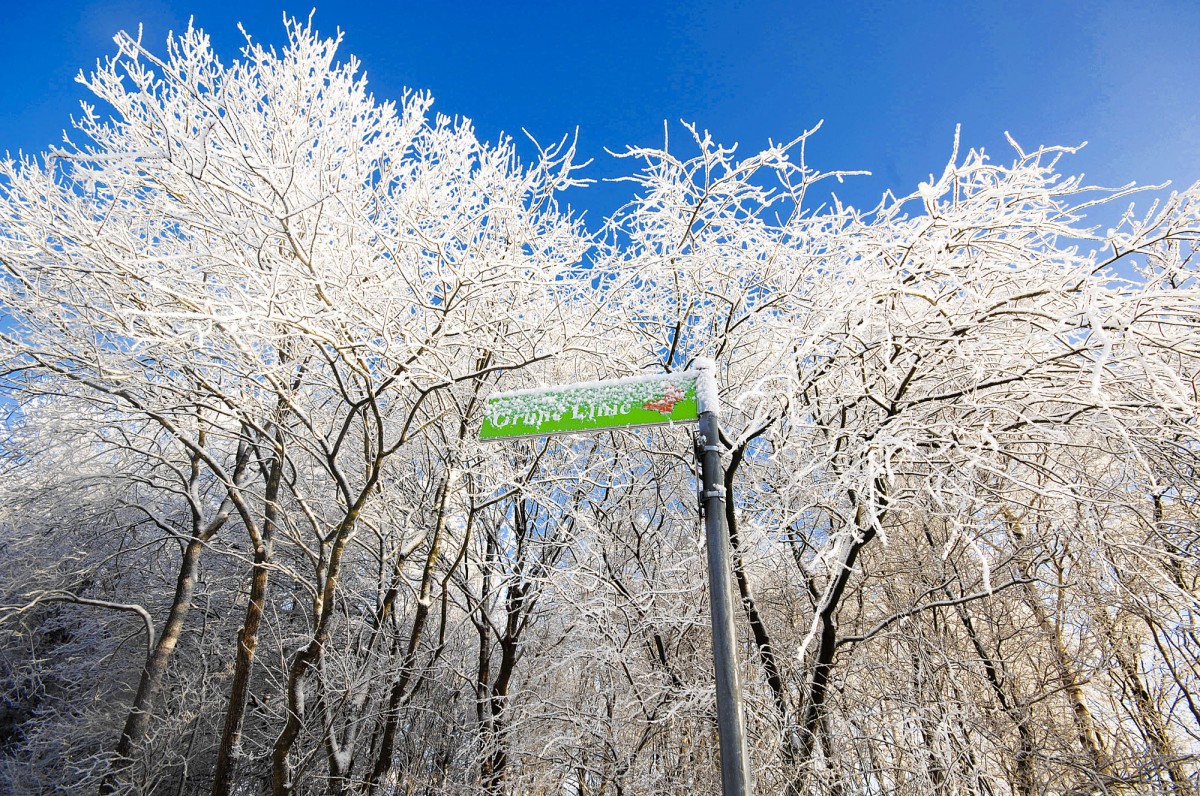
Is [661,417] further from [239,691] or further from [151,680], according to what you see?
[151,680]

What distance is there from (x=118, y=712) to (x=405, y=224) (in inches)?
432

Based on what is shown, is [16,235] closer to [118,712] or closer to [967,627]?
[118,712]

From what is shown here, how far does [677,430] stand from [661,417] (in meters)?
3.41

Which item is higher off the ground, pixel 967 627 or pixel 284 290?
pixel 284 290

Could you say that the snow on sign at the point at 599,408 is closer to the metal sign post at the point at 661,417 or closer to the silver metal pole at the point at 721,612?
the metal sign post at the point at 661,417

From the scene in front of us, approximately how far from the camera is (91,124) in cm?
630

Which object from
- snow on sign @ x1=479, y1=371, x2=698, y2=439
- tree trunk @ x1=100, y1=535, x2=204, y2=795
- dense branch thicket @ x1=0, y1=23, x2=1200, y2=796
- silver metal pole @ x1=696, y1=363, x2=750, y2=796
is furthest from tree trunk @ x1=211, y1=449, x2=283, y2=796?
silver metal pole @ x1=696, y1=363, x2=750, y2=796

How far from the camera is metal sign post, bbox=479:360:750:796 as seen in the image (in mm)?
2730

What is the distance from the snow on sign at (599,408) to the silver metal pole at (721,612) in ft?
0.35

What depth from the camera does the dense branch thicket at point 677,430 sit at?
3.69 m

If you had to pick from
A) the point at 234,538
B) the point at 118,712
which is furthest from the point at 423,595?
the point at 118,712

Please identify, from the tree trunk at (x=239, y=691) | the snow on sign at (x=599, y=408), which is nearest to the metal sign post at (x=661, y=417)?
the snow on sign at (x=599, y=408)

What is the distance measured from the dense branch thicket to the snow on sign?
0.44 metres

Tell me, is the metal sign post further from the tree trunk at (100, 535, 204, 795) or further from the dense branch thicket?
the tree trunk at (100, 535, 204, 795)
